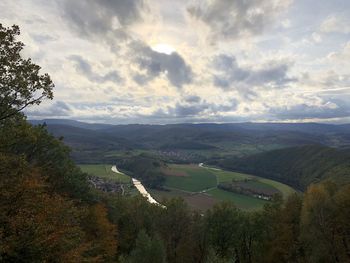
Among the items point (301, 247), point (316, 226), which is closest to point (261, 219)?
point (301, 247)

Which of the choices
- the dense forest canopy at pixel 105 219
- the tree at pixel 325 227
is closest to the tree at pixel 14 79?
the dense forest canopy at pixel 105 219

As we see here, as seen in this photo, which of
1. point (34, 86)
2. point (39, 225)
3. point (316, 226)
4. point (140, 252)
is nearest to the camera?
point (39, 225)

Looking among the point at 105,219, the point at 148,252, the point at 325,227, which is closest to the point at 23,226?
the point at 148,252

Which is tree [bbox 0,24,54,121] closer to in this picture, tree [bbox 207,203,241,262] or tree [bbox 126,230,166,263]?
tree [bbox 126,230,166,263]

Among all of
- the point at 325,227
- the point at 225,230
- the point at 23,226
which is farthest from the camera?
the point at 225,230

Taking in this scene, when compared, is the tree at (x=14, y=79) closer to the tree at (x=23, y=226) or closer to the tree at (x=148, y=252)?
the tree at (x=23, y=226)

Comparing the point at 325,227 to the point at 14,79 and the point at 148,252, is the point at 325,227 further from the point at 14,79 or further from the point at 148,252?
the point at 14,79

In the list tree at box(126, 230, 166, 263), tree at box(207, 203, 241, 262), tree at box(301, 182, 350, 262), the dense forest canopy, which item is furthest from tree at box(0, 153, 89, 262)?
tree at box(207, 203, 241, 262)

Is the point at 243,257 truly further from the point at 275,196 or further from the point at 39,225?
the point at 39,225
